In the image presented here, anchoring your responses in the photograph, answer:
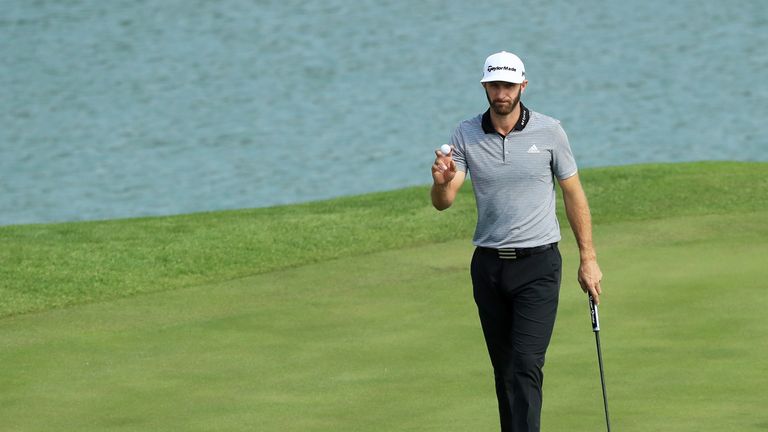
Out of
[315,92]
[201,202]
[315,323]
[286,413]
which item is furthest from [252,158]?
[286,413]

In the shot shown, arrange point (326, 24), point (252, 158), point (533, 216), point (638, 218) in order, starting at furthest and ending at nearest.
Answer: point (326, 24) < point (252, 158) < point (638, 218) < point (533, 216)

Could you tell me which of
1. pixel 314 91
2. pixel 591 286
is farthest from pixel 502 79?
pixel 314 91

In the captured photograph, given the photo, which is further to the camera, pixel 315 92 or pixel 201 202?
pixel 315 92

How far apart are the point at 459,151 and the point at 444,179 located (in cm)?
33

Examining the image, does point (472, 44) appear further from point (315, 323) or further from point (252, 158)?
point (315, 323)

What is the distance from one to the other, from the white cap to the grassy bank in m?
5.20

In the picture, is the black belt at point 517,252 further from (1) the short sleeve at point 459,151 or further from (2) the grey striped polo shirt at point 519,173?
(1) the short sleeve at point 459,151

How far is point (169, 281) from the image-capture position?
1250 centimetres

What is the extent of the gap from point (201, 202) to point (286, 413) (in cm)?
1910

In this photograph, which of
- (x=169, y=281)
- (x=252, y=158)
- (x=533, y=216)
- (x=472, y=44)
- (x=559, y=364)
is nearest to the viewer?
(x=533, y=216)

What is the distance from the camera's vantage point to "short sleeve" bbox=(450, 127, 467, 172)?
759 cm

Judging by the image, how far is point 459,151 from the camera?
7.60 meters

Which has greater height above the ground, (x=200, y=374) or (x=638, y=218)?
(x=200, y=374)

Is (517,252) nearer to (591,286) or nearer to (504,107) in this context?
(591,286)
